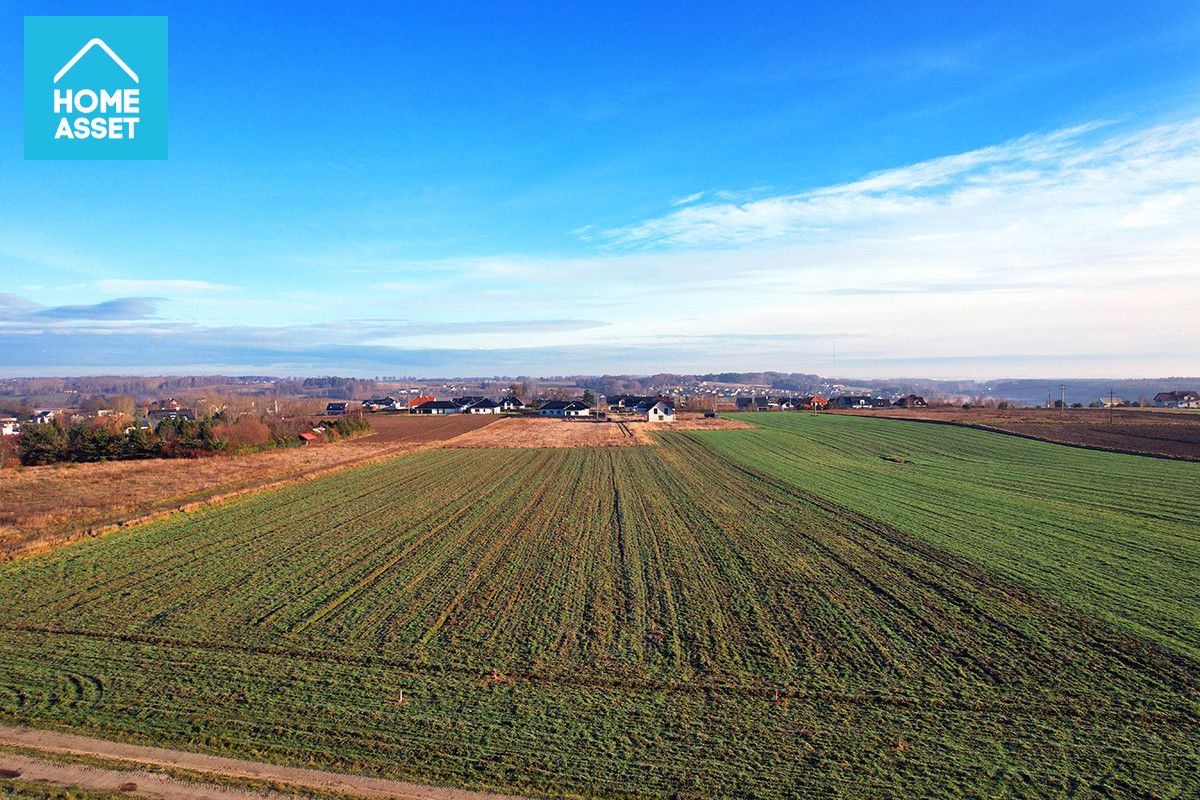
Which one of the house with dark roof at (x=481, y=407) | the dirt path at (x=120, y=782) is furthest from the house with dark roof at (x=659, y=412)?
the dirt path at (x=120, y=782)

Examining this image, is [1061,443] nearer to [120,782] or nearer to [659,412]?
[659,412]

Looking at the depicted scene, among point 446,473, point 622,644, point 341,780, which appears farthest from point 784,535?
point 446,473

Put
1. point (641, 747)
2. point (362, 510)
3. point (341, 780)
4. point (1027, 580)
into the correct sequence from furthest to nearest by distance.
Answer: point (362, 510)
point (1027, 580)
point (641, 747)
point (341, 780)

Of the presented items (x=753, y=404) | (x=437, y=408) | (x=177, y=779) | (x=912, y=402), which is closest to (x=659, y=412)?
(x=753, y=404)

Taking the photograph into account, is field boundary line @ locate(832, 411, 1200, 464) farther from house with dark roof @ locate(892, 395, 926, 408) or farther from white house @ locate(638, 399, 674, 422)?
house with dark roof @ locate(892, 395, 926, 408)

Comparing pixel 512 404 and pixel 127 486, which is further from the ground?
pixel 512 404

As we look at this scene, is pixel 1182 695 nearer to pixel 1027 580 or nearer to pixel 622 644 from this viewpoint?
pixel 1027 580
